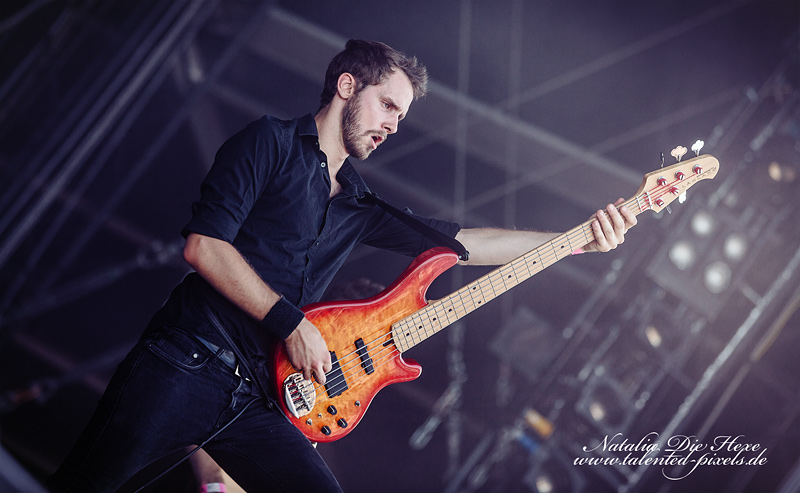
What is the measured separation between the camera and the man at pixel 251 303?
1.52 m

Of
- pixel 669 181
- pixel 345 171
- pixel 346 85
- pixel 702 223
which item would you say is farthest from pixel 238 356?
pixel 702 223

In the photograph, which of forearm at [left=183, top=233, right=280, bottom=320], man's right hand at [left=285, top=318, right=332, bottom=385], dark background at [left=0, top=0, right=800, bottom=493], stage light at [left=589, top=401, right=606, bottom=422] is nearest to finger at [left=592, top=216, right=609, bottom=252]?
man's right hand at [left=285, top=318, right=332, bottom=385]

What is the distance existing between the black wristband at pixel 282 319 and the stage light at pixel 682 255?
274 cm

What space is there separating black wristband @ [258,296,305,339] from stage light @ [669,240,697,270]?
2.74m

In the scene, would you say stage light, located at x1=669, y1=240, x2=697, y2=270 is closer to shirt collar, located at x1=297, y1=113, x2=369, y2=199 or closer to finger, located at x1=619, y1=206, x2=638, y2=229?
finger, located at x1=619, y1=206, x2=638, y2=229

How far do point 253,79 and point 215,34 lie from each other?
1.89 feet

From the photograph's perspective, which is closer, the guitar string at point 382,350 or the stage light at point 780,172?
the guitar string at point 382,350

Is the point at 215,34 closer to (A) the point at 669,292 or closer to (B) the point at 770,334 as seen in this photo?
(A) the point at 669,292

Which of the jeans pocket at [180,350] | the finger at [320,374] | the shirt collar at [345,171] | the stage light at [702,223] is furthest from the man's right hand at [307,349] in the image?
the stage light at [702,223]

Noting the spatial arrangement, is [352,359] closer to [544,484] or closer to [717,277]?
[544,484]

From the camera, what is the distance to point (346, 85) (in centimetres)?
194

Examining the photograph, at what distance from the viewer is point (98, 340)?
4.43 metres

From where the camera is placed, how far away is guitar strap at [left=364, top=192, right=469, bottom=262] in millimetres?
1982

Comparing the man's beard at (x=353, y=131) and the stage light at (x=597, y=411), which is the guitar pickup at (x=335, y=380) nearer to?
the man's beard at (x=353, y=131)
